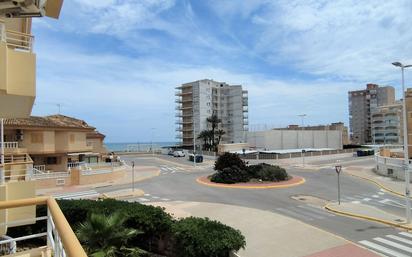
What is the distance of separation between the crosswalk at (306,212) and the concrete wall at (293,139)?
6503cm

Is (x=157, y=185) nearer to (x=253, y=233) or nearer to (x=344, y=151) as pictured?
(x=253, y=233)

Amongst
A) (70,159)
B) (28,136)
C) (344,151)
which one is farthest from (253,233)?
(344,151)

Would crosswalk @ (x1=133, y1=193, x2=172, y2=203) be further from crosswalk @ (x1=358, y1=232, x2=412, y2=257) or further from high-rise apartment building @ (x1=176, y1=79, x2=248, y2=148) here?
high-rise apartment building @ (x1=176, y1=79, x2=248, y2=148)

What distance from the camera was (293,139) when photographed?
89.8 meters

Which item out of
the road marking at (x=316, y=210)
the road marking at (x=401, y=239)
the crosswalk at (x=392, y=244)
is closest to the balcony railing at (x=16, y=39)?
the crosswalk at (x=392, y=244)

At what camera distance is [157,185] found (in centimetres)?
3397

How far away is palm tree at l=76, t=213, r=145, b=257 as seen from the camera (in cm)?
920

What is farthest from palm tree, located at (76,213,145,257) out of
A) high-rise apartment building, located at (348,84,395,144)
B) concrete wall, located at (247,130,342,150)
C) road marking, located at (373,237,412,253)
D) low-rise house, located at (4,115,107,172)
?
high-rise apartment building, located at (348,84,395,144)

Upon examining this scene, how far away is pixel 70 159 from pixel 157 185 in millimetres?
17733

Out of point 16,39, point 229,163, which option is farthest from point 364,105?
point 16,39

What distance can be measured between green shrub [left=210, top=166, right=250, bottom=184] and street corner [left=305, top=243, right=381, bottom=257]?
19579 millimetres

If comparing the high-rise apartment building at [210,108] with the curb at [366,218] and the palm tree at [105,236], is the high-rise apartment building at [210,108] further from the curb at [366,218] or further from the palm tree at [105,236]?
the palm tree at [105,236]

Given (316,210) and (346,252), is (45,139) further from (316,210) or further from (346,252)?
(346,252)

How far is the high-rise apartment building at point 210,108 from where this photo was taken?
385 ft
